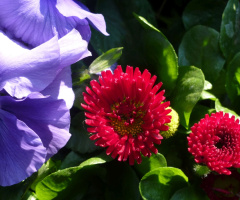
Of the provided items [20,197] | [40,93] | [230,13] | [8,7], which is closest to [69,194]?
[20,197]

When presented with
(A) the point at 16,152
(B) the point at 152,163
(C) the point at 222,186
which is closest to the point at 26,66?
(A) the point at 16,152

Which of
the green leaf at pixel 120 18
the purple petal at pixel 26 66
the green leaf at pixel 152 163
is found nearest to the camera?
the purple petal at pixel 26 66

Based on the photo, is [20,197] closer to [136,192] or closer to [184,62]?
[136,192]

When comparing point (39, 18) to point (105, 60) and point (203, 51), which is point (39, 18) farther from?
point (203, 51)

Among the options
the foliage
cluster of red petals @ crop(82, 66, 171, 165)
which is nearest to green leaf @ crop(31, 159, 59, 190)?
the foliage

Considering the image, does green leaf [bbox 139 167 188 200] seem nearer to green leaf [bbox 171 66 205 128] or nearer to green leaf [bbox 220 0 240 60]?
green leaf [bbox 171 66 205 128]

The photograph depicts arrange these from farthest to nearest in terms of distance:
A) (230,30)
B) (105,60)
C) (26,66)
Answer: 1. (230,30)
2. (105,60)
3. (26,66)

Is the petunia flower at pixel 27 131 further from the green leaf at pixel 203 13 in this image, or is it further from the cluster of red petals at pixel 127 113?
the green leaf at pixel 203 13

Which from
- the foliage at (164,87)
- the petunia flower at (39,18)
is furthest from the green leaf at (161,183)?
the petunia flower at (39,18)
